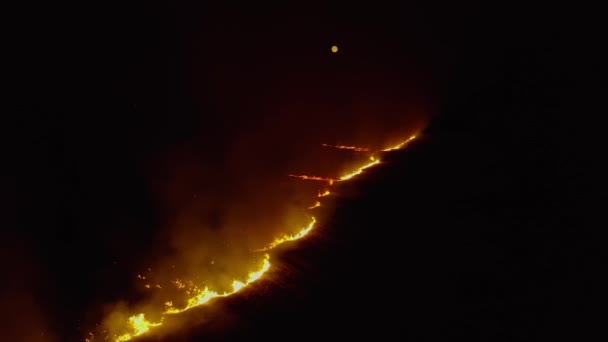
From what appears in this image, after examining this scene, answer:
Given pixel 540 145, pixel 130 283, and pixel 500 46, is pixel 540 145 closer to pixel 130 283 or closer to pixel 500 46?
pixel 500 46

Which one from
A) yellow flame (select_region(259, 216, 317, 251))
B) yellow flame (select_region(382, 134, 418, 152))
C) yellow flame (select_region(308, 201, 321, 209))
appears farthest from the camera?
yellow flame (select_region(382, 134, 418, 152))

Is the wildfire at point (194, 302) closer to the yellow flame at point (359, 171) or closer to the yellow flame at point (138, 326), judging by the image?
the yellow flame at point (138, 326)

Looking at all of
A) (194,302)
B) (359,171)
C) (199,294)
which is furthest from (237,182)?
(359,171)

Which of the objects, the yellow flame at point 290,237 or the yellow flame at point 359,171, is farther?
the yellow flame at point 359,171

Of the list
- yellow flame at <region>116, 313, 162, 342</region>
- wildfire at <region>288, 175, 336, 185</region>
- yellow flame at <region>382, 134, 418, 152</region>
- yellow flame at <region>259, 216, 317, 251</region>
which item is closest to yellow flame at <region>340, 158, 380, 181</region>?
wildfire at <region>288, 175, 336, 185</region>

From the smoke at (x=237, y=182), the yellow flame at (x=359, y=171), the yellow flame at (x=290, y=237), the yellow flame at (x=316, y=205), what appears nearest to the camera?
the smoke at (x=237, y=182)

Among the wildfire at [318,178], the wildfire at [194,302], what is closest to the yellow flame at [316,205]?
the wildfire at [318,178]

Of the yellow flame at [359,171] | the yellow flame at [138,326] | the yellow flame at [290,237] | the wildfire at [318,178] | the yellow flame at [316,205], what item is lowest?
the yellow flame at [138,326]

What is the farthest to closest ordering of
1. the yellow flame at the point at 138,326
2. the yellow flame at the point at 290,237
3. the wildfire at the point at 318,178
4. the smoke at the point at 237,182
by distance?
the wildfire at the point at 318,178 → the yellow flame at the point at 290,237 → the smoke at the point at 237,182 → the yellow flame at the point at 138,326

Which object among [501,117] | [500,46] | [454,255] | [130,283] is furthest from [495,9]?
[130,283]

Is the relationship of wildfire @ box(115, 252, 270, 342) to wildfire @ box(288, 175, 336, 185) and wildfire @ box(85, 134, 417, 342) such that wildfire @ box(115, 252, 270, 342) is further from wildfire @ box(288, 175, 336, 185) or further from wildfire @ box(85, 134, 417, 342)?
wildfire @ box(288, 175, 336, 185)

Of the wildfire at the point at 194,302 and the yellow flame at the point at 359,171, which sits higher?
the yellow flame at the point at 359,171

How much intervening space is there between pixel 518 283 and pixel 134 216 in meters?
3.79

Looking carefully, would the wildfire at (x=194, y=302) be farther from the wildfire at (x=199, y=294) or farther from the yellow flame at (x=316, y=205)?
the yellow flame at (x=316, y=205)
